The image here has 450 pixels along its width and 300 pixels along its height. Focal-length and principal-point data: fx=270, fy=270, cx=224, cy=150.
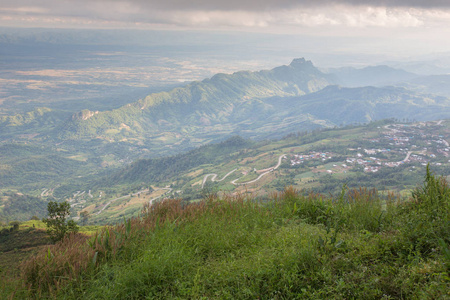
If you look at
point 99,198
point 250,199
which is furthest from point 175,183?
point 250,199

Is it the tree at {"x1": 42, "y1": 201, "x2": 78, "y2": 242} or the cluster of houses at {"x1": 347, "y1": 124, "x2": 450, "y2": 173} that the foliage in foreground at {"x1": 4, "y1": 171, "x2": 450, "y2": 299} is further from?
the cluster of houses at {"x1": 347, "y1": 124, "x2": 450, "y2": 173}

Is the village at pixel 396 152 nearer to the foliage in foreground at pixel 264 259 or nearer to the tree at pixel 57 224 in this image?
the tree at pixel 57 224

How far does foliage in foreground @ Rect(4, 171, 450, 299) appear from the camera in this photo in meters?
4.21

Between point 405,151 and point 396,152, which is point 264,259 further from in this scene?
point 405,151

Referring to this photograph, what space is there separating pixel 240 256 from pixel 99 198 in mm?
212298

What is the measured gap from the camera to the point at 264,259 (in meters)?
4.98

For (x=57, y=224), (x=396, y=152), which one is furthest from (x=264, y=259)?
(x=396, y=152)

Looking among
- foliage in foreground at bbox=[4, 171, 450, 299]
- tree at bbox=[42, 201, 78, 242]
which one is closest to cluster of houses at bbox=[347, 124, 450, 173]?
tree at bbox=[42, 201, 78, 242]

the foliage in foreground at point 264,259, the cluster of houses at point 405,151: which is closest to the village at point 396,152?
the cluster of houses at point 405,151

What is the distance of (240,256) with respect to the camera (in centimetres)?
553

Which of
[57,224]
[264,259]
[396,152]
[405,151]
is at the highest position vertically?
[264,259]

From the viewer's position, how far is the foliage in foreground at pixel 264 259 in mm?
4207

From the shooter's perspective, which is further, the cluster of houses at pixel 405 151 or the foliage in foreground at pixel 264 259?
the cluster of houses at pixel 405 151

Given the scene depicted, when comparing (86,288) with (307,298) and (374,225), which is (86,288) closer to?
(307,298)
